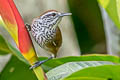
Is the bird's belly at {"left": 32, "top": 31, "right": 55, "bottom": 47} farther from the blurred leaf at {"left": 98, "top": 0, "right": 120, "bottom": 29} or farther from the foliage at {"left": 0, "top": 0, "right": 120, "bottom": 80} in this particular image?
the blurred leaf at {"left": 98, "top": 0, "right": 120, "bottom": 29}

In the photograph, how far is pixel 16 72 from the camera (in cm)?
117

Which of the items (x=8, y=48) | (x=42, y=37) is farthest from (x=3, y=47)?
(x=42, y=37)

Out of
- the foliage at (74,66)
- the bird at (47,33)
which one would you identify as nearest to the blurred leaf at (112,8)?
the foliage at (74,66)

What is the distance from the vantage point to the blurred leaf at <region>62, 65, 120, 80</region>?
88cm

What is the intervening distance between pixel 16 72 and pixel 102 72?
13.8 inches

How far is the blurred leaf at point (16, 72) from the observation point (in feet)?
3.76

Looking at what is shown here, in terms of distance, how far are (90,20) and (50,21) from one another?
9.94 ft

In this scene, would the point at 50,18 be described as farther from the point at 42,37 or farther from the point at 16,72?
the point at 16,72

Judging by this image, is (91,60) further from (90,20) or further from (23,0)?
(90,20)

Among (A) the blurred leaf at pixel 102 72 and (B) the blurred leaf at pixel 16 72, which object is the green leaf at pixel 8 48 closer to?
(B) the blurred leaf at pixel 16 72

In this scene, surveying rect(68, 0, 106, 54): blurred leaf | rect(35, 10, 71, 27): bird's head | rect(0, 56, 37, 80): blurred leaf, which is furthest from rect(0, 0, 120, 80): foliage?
rect(68, 0, 106, 54): blurred leaf

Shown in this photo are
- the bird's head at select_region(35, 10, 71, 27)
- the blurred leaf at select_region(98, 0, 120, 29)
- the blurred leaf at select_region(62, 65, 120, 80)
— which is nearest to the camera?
the blurred leaf at select_region(62, 65, 120, 80)

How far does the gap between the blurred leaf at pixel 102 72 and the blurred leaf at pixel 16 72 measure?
0.88 feet

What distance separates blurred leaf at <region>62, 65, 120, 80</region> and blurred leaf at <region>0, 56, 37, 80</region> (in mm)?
268
